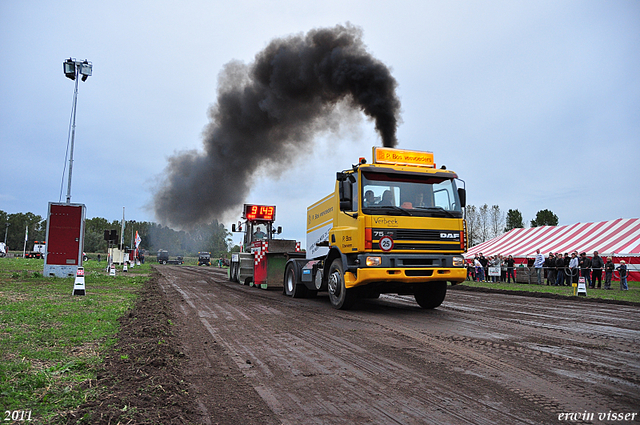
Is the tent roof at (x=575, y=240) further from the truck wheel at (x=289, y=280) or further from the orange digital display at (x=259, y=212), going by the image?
the truck wheel at (x=289, y=280)

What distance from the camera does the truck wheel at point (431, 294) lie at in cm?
1010

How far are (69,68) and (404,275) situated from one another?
60.0 ft

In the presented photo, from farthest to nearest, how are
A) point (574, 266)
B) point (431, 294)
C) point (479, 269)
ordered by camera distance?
point (479, 269)
point (574, 266)
point (431, 294)

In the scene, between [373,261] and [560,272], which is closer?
[373,261]

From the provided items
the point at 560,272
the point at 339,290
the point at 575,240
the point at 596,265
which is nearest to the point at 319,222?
the point at 339,290

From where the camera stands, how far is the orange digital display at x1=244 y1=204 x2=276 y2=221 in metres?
19.2

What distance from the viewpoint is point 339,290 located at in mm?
9836

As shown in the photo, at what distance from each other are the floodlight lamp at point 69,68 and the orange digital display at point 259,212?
9.77 metres

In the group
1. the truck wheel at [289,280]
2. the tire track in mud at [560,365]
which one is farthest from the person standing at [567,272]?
the tire track in mud at [560,365]

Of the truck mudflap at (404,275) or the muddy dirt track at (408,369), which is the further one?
the truck mudflap at (404,275)

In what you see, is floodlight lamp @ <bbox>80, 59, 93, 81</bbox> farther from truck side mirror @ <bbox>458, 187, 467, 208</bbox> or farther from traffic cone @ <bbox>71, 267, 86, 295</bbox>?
truck side mirror @ <bbox>458, 187, 467, 208</bbox>

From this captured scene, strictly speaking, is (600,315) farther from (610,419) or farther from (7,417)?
(7,417)

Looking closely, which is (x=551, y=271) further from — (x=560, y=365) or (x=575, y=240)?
(x=560, y=365)

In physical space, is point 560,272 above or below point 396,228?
below
